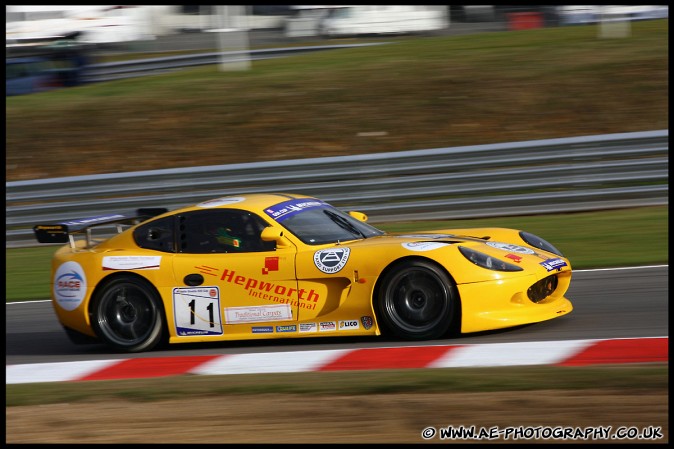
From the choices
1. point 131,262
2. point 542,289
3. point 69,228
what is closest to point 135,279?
point 131,262

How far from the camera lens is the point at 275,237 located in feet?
23.2

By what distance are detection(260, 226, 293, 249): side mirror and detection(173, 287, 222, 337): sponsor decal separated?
580 mm

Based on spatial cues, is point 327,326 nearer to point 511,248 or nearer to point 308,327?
point 308,327

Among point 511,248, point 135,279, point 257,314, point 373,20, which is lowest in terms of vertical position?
point 257,314

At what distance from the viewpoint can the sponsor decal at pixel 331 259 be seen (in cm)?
694

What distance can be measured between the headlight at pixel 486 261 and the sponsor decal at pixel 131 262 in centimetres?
241

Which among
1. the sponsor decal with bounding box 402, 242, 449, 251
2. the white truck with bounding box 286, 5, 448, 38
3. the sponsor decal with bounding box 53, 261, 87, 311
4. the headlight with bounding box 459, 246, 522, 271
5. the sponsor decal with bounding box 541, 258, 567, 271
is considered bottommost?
→ the sponsor decal with bounding box 53, 261, 87, 311

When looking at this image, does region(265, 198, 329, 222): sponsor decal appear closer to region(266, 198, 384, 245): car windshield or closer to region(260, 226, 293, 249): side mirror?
region(266, 198, 384, 245): car windshield

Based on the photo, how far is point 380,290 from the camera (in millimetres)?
6840

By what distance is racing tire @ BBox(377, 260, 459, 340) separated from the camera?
6.71m

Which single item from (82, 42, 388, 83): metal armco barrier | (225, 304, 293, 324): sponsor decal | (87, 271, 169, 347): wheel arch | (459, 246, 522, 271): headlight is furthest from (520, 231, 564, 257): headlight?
(82, 42, 388, 83): metal armco barrier

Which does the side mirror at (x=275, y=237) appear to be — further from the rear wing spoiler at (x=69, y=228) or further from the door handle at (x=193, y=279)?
the rear wing spoiler at (x=69, y=228)

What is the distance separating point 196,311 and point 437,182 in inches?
215

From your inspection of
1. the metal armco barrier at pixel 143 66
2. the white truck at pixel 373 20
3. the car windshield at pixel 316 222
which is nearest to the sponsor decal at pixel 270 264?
the car windshield at pixel 316 222
